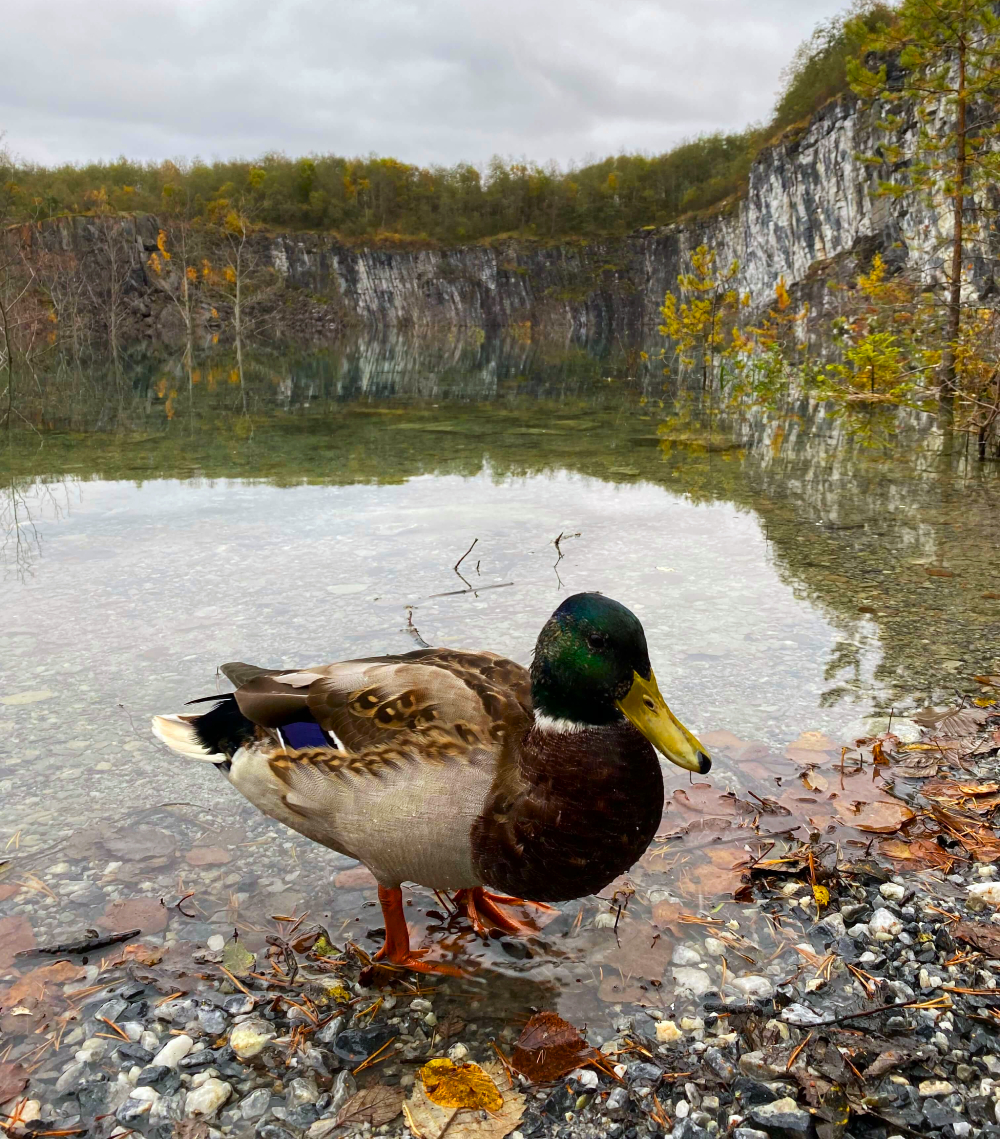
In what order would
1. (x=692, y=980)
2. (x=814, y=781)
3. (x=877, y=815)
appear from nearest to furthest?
(x=692, y=980) < (x=877, y=815) < (x=814, y=781)

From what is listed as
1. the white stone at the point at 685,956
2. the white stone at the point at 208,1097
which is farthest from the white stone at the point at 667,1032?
the white stone at the point at 208,1097

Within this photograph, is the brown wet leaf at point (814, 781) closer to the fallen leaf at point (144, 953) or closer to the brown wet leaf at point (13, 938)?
the fallen leaf at point (144, 953)

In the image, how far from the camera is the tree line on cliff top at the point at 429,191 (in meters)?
76.1

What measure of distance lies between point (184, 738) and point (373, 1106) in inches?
42.3

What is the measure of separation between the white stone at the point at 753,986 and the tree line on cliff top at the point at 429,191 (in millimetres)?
Answer: 75628

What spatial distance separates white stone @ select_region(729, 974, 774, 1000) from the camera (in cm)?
196

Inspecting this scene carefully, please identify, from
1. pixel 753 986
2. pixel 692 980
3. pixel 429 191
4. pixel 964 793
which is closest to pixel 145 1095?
pixel 692 980

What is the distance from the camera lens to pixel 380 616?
15.1 ft

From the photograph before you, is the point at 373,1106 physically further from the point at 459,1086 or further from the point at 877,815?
the point at 877,815

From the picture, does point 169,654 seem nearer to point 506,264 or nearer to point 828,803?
point 828,803

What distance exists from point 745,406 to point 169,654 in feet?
42.4

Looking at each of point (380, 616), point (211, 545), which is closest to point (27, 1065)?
point (380, 616)

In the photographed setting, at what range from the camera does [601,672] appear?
1.82 m

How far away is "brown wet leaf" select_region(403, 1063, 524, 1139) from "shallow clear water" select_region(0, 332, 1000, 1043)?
0.31 m
